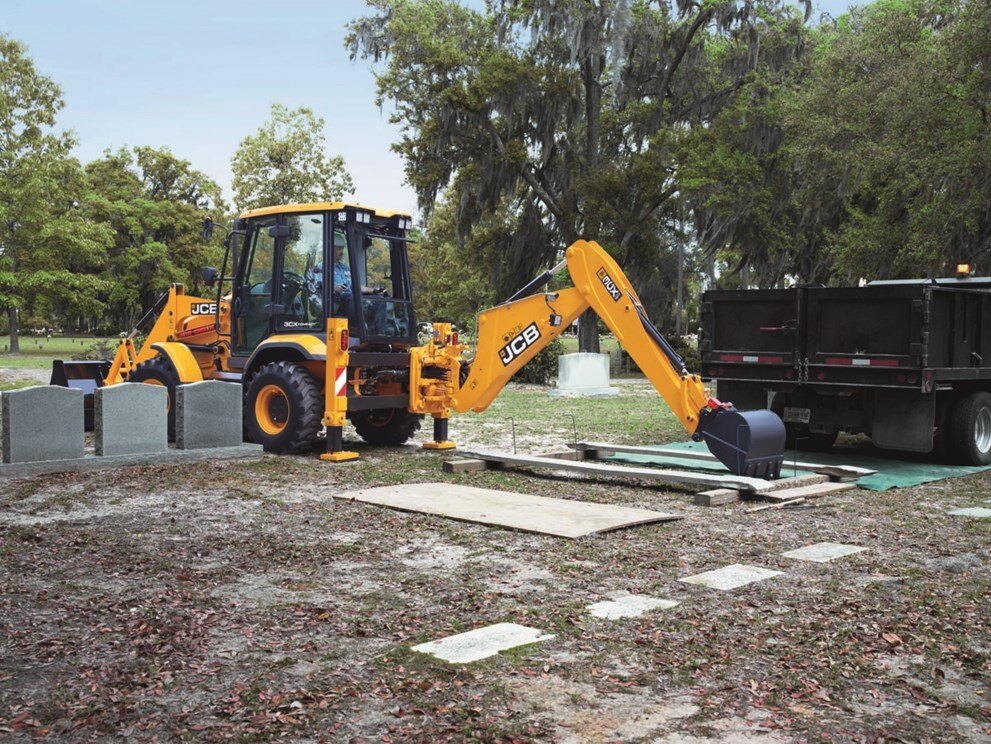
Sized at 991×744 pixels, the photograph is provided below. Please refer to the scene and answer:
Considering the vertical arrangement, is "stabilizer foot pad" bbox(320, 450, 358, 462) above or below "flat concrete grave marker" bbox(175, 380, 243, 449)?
below

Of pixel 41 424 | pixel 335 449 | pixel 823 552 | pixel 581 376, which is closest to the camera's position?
pixel 823 552

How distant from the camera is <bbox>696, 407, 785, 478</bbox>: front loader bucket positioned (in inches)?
401

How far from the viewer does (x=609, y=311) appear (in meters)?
11.1

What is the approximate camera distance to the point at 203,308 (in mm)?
14641

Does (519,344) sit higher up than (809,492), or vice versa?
(519,344)

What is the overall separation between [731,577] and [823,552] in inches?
47.2

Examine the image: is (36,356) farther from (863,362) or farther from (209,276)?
(863,362)

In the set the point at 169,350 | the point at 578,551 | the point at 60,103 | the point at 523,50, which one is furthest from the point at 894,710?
the point at 60,103

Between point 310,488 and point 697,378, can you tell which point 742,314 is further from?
point 310,488

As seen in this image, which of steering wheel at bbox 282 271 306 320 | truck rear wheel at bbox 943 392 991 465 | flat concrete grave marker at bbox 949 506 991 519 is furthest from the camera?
steering wheel at bbox 282 271 306 320

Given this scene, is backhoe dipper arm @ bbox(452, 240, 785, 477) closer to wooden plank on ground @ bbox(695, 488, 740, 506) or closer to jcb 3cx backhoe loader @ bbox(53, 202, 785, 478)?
jcb 3cx backhoe loader @ bbox(53, 202, 785, 478)

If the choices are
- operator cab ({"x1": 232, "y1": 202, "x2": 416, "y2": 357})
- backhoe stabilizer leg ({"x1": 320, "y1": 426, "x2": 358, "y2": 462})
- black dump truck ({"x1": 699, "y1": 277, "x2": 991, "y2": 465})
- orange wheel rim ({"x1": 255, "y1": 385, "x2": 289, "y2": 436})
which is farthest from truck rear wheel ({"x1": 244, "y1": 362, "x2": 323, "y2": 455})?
black dump truck ({"x1": 699, "y1": 277, "x2": 991, "y2": 465})

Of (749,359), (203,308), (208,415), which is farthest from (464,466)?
(203,308)

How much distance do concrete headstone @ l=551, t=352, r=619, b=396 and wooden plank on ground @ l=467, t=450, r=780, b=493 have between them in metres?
12.3
